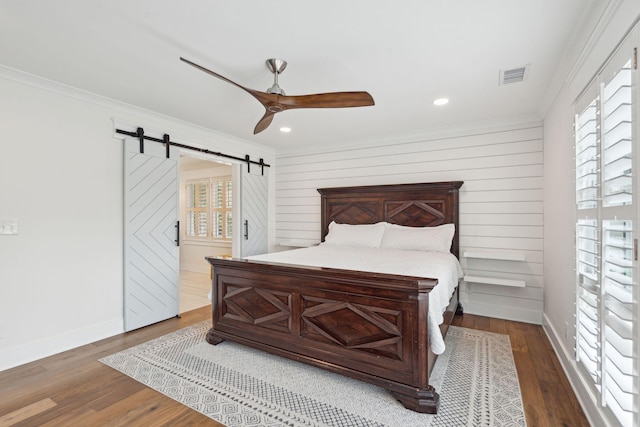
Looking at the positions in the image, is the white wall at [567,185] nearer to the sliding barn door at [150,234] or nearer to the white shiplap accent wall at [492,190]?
the white shiplap accent wall at [492,190]

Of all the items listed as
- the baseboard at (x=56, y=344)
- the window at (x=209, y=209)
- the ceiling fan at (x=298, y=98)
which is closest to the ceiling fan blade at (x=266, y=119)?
the ceiling fan at (x=298, y=98)

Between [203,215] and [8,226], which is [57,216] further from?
[203,215]

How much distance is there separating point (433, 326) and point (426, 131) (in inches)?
117

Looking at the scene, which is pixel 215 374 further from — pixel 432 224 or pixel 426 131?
pixel 426 131

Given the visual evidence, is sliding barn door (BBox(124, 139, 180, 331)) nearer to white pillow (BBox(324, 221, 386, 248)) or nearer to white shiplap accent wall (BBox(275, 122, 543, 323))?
white pillow (BBox(324, 221, 386, 248))

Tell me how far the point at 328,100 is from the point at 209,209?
16.9 feet

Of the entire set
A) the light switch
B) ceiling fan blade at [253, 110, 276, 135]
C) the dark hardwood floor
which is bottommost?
the dark hardwood floor

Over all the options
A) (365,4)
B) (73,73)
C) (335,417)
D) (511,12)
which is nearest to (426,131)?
(511,12)

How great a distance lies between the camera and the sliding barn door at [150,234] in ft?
11.2

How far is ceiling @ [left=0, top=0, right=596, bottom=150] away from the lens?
5.95ft

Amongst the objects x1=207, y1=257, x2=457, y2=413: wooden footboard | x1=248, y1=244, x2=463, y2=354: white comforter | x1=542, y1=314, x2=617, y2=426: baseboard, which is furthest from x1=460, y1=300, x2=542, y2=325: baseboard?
x1=207, y1=257, x2=457, y2=413: wooden footboard

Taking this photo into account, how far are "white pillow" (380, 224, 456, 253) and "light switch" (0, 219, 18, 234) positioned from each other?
371cm

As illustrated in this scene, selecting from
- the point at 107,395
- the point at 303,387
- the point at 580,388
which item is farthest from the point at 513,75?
the point at 107,395

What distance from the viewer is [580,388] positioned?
205 cm
